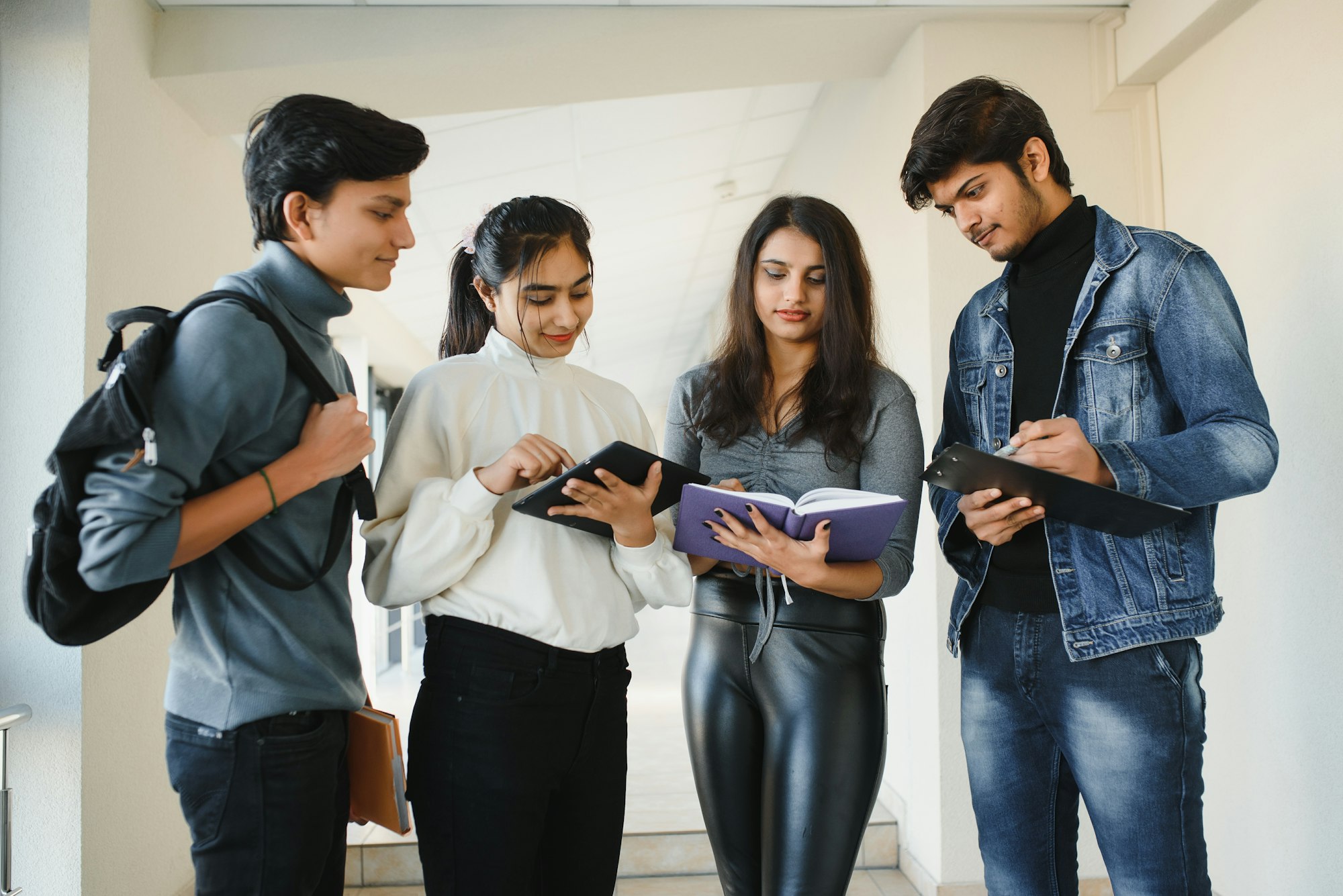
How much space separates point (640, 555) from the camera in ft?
4.64

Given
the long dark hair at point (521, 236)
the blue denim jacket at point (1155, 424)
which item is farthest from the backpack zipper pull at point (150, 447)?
the blue denim jacket at point (1155, 424)

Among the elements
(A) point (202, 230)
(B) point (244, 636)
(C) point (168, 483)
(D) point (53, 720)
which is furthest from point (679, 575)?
(A) point (202, 230)

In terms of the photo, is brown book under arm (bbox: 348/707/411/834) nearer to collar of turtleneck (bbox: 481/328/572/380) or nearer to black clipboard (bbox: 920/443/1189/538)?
collar of turtleneck (bbox: 481/328/572/380)

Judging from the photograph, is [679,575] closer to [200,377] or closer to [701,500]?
[701,500]

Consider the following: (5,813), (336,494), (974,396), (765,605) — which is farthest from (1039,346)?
(5,813)

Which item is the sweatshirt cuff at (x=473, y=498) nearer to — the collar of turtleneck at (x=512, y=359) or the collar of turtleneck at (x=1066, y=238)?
the collar of turtleneck at (x=512, y=359)

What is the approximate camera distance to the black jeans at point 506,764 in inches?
50.2

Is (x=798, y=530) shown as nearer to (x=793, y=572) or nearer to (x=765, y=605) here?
(x=793, y=572)

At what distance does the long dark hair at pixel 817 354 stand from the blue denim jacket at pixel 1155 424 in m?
0.35

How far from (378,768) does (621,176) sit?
12.4ft

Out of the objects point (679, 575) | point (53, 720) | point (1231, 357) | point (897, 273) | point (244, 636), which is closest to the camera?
point (244, 636)

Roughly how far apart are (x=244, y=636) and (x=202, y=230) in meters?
2.36

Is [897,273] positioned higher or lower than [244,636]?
higher

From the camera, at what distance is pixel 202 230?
9.87ft
